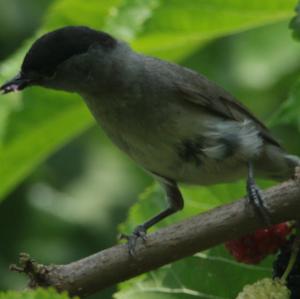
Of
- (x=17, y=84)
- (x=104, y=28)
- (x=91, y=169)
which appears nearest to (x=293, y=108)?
(x=17, y=84)

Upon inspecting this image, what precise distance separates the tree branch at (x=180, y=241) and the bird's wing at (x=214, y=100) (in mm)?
1329

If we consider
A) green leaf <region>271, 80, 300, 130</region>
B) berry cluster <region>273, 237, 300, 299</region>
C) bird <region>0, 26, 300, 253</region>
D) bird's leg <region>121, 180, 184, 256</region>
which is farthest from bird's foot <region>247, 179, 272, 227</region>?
bird <region>0, 26, 300, 253</region>

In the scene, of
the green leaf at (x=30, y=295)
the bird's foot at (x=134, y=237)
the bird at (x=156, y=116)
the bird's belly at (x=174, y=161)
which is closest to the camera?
the green leaf at (x=30, y=295)

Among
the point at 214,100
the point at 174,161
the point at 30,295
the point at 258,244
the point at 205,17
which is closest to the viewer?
the point at 30,295

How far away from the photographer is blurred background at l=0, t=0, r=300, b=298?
19.0ft

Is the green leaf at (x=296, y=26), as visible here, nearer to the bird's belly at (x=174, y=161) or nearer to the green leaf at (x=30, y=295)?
the bird's belly at (x=174, y=161)

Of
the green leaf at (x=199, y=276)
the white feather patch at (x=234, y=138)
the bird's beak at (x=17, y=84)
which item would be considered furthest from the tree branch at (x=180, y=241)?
the white feather patch at (x=234, y=138)

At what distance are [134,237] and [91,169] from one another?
400 centimetres

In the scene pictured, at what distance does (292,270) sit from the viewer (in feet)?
9.59

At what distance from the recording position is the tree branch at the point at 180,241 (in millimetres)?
2844

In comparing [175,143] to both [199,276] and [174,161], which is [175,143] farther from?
[199,276]

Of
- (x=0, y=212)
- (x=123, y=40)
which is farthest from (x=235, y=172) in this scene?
(x=0, y=212)

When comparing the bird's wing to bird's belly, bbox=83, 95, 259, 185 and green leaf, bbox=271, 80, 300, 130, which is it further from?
green leaf, bbox=271, 80, 300, 130

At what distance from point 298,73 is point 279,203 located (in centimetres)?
301
